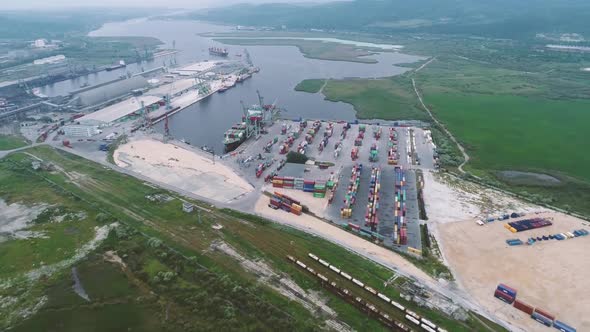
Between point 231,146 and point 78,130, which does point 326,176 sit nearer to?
point 231,146

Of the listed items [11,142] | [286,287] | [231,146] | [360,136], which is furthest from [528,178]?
[11,142]

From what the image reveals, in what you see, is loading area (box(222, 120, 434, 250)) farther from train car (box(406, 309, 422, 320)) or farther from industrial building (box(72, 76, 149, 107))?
industrial building (box(72, 76, 149, 107))

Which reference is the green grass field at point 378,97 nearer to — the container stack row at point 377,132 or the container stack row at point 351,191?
the container stack row at point 377,132

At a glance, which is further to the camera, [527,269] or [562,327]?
[527,269]

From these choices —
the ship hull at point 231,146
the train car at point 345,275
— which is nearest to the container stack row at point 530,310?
the train car at point 345,275

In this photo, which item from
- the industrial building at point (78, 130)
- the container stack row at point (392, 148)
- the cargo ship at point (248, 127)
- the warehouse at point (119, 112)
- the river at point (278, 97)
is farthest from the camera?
the river at point (278, 97)
